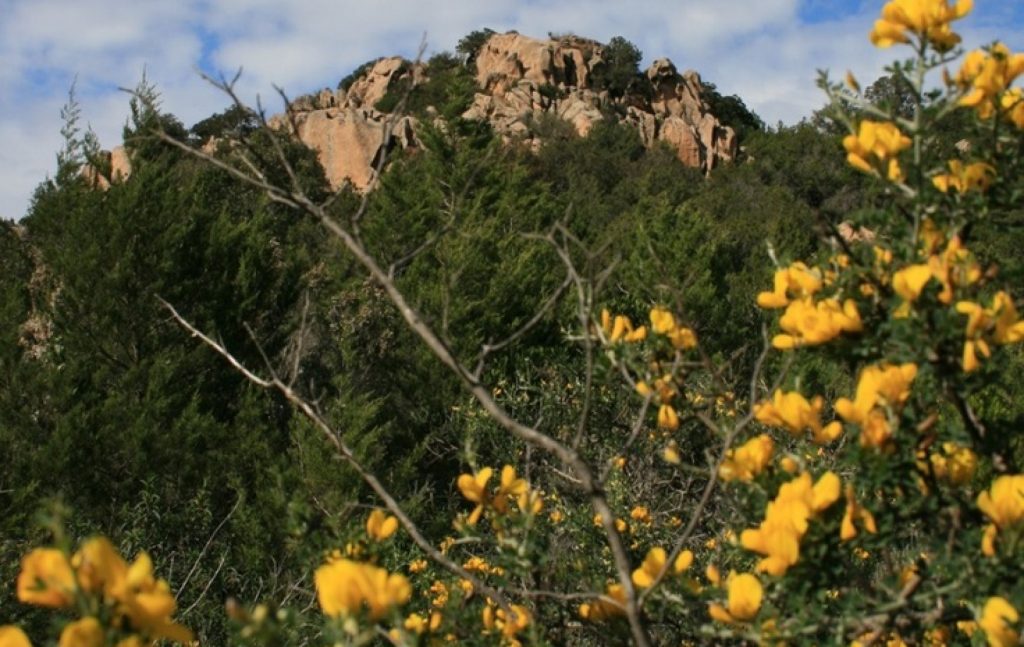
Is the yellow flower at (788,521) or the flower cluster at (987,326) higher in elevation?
the flower cluster at (987,326)

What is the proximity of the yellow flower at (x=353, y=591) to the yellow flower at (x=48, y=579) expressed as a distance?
0.24 metres

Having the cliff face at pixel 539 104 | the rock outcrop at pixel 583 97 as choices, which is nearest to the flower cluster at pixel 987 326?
the cliff face at pixel 539 104

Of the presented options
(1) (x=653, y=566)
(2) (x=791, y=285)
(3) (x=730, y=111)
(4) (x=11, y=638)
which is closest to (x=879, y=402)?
(2) (x=791, y=285)

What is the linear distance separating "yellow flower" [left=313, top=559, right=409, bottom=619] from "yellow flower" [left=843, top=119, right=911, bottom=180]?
97 cm

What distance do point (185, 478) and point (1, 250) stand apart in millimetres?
4761

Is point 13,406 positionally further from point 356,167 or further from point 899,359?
A: point 356,167

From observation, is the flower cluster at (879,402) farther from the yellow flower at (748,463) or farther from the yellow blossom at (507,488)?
the yellow blossom at (507,488)

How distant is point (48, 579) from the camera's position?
795 millimetres

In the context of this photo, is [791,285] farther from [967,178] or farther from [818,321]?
[967,178]

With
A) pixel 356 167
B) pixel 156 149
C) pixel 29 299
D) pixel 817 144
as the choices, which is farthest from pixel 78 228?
pixel 817 144

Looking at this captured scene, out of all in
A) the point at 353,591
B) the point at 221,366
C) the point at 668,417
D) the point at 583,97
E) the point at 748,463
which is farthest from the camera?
the point at 583,97

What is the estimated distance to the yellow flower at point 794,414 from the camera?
1396 mm

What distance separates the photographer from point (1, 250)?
10.7 meters

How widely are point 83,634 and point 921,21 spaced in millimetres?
1351
